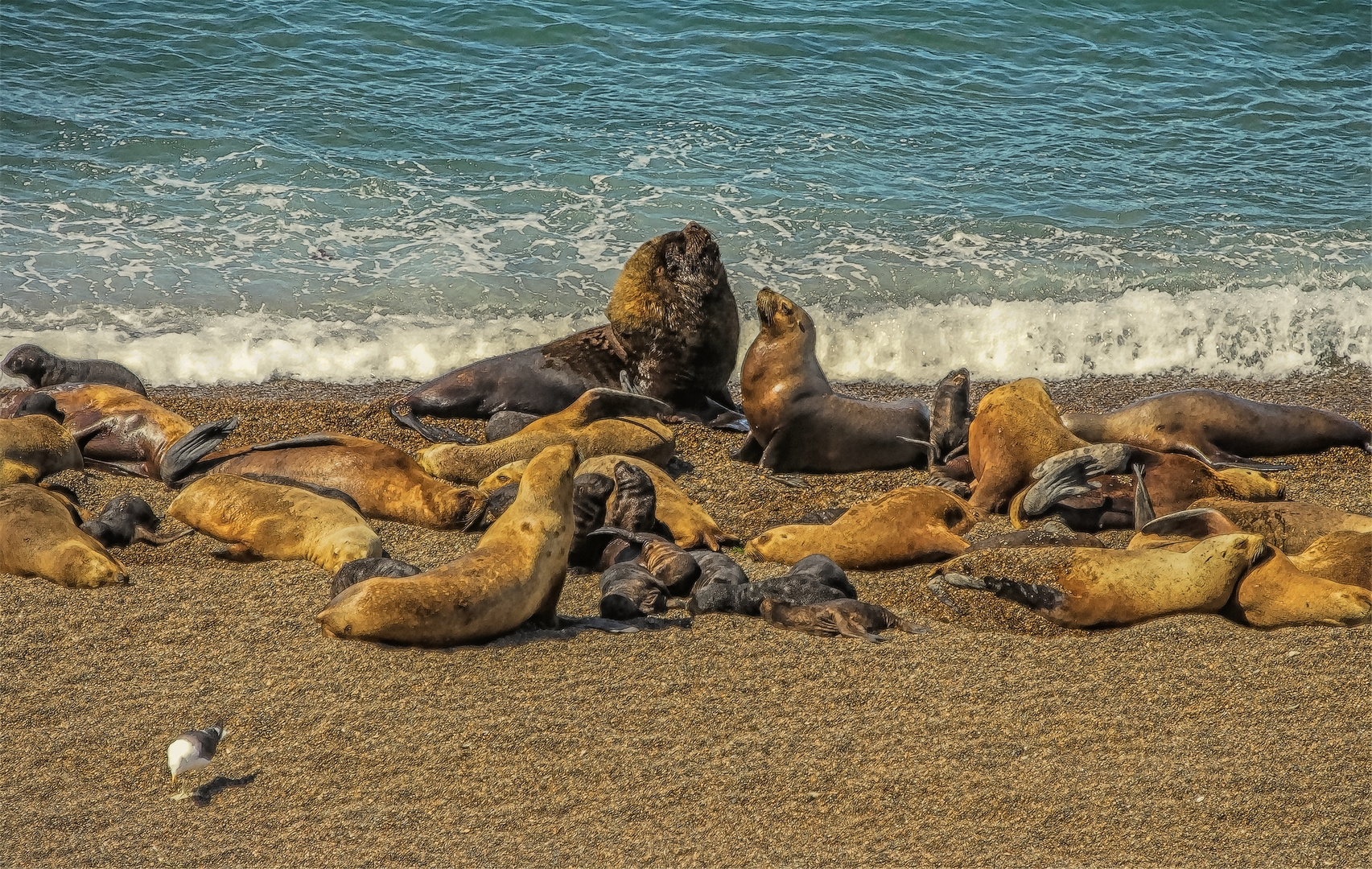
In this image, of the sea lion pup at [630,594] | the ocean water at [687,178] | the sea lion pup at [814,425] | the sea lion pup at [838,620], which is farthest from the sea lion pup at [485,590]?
the ocean water at [687,178]

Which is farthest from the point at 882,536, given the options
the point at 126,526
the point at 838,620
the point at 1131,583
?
the point at 126,526

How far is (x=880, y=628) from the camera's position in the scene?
4.88 m

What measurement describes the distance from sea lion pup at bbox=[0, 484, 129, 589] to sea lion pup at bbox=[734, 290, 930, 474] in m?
3.60

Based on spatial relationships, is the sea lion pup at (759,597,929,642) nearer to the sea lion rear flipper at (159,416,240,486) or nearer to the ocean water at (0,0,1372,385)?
the sea lion rear flipper at (159,416,240,486)

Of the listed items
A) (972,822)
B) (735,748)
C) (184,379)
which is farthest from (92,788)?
(184,379)

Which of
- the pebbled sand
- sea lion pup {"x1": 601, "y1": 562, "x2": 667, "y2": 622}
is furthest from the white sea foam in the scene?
sea lion pup {"x1": 601, "y1": 562, "x2": 667, "y2": 622}

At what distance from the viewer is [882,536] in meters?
5.79

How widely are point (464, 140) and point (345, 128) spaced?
1306 mm

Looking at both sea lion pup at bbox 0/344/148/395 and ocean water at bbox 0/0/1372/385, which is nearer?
sea lion pup at bbox 0/344/148/395

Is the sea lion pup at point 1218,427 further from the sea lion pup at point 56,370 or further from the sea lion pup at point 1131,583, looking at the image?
the sea lion pup at point 56,370

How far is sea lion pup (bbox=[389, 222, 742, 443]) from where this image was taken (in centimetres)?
866

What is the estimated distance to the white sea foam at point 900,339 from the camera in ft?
33.7

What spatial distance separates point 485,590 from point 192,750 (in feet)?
3.72

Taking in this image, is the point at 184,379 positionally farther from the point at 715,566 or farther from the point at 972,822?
the point at 972,822
